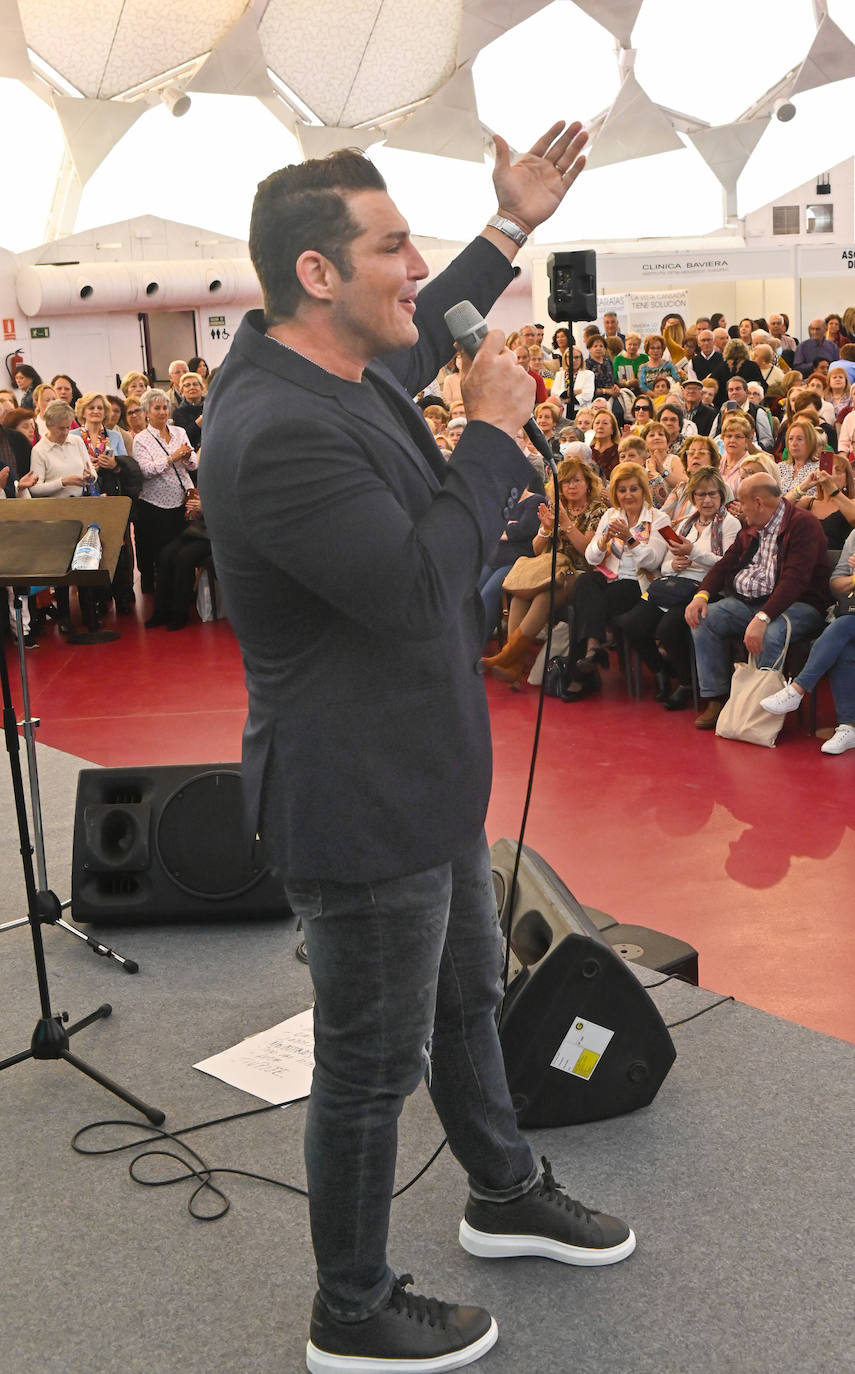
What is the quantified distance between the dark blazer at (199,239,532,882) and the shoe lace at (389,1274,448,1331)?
69 centimetres

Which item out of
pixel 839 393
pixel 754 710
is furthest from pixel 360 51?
pixel 754 710

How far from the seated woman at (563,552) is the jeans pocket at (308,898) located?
568 centimetres

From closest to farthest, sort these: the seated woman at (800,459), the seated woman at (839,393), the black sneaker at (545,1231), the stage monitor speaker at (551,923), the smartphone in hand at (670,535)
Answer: the black sneaker at (545,1231) < the stage monitor speaker at (551,923) < the smartphone in hand at (670,535) < the seated woman at (800,459) < the seated woman at (839,393)

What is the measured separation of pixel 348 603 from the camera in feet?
5.40

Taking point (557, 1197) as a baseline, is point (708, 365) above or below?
above

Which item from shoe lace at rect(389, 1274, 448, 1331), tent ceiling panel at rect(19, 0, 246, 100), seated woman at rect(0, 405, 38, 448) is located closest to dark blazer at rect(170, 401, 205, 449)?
seated woman at rect(0, 405, 38, 448)

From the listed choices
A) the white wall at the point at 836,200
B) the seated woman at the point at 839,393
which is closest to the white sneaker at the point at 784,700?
the seated woman at the point at 839,393

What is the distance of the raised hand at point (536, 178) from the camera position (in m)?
2.30

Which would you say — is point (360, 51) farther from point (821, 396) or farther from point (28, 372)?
point (821, 396)

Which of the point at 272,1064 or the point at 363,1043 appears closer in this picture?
the point at 363,1043

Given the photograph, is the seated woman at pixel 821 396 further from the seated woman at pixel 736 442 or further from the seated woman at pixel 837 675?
the seated woman at pixel 837 675

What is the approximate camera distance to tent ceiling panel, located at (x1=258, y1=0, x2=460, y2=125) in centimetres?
2422

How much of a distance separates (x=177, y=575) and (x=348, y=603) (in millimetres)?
8337

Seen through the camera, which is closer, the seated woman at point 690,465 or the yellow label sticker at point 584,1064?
the yellow label sticker at point 584,1064
